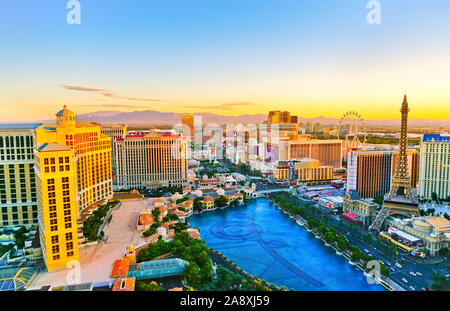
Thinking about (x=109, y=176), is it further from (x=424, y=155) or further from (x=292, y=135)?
(x=292, y=135)

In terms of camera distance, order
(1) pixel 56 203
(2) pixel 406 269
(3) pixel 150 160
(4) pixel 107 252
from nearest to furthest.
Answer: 1. (1) pixel 56 203
2. (2) pixel 406 269
3. (4) pixel 107 252
4. (3) pixel 150 160

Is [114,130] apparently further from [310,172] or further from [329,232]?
[329,232]

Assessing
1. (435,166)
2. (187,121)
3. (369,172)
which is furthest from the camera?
(187,121)

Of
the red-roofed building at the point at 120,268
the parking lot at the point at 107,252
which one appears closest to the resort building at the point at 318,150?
the parking lot at the point at 107,252

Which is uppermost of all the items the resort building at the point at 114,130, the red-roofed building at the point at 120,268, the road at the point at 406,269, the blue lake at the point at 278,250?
the resort building at the point at 114,130

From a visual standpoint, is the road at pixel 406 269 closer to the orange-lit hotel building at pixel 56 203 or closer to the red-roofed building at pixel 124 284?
the red-roofed building at pixel 124 284

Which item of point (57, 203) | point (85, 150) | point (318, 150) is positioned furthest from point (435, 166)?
point (57, 203)
